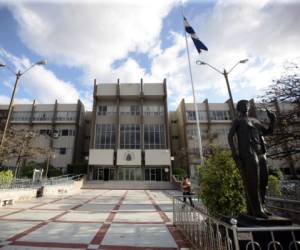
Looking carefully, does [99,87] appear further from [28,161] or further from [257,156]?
[257,156]

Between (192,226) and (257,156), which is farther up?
(257,156)

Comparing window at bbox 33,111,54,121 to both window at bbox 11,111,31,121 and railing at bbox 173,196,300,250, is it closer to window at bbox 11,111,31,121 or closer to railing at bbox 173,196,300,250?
window at bbox 11,111,31,121

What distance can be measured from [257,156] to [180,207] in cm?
346

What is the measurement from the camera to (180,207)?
22.2 ft

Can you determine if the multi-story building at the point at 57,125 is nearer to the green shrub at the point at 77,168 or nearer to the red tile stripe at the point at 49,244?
the green shrub at the point at 77,168

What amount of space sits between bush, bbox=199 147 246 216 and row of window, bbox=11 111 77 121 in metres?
39.9

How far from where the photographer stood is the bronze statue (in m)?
4.05

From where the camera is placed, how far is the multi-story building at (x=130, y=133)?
36.1 meters

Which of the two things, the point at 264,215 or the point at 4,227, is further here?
the point at 4,227

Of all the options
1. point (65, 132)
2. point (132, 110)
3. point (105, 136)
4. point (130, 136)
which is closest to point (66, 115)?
point (65, 132)

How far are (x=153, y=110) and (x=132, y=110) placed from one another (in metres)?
4.11

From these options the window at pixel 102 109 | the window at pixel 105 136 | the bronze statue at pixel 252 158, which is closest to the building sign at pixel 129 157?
the window at pixel 105 136

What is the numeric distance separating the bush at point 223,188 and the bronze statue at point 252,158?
1.64 meters

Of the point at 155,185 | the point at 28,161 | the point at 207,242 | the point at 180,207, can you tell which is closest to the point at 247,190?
the point at 207,242
